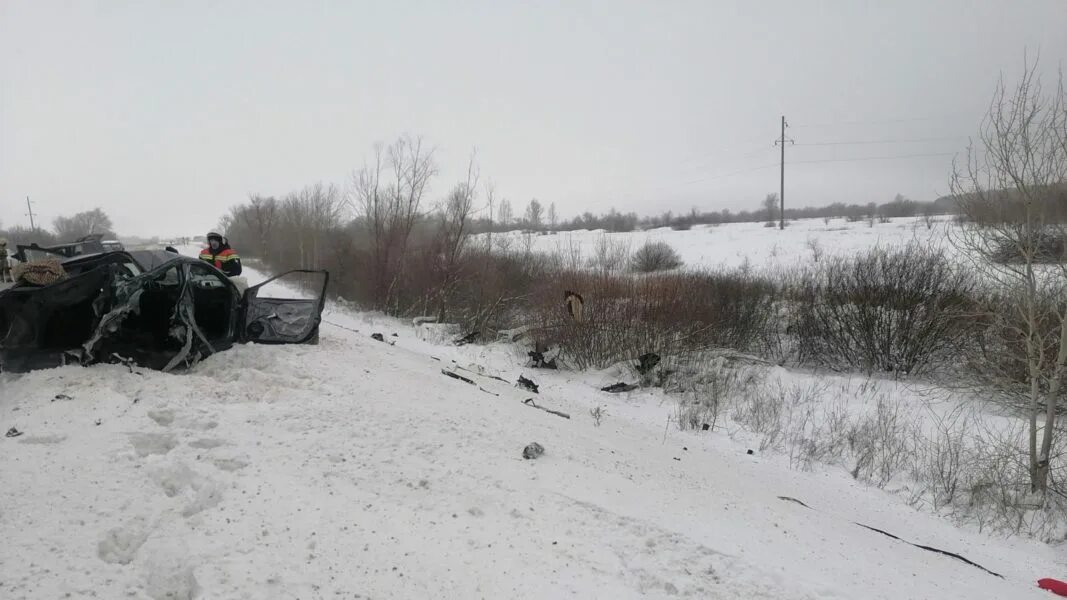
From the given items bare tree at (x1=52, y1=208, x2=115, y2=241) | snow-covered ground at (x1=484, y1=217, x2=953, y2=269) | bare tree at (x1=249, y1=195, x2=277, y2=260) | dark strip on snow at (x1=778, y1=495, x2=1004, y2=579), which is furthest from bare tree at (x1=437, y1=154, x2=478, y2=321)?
bare tree at (x1=52, y1=208, x2=115, y2=241)

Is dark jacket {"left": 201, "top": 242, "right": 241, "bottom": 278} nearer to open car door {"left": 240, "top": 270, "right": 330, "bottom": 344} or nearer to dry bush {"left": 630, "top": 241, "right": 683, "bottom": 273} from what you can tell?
open car door {"left": 240, "top": 270, "right": 330, "bottom": 344}

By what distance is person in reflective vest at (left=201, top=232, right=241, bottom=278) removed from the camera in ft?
25.7

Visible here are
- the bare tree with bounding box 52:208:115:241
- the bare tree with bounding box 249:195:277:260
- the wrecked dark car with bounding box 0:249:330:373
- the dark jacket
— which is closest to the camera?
the wrecked dark car with bounding box 0:249:330:373

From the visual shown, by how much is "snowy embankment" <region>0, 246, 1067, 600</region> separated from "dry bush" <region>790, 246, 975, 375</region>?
7843mm

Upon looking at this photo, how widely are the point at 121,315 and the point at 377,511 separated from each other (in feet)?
11.8

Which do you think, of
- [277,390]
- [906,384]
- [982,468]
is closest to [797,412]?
[982,468]

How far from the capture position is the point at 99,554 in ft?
8.46

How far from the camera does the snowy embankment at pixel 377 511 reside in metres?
2.66

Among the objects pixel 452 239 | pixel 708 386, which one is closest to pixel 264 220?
pixel 452 239

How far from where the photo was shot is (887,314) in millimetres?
12180

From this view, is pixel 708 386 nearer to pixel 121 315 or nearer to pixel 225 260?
pixel 225 260

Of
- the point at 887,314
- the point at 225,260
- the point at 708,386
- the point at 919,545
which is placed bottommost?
the point at 708,386

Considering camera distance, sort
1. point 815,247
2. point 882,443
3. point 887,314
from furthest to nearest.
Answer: point 815,247, point 887,314, point 882,443

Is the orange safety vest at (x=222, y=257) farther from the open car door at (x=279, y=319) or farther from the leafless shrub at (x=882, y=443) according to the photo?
the leafless shrub at (x=882, y=443)
